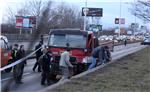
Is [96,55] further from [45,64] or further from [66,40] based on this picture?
[45,64]

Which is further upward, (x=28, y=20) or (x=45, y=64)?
(x=28, y=20)

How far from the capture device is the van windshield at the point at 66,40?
20.3 meters

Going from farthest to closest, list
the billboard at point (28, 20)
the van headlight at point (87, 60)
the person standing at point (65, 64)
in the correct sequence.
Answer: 1. the van headlight at point (87, 60)
2. the person standing at point (65, 64)
3. the billboard at point (28, 20)

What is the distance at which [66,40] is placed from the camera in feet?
67.2

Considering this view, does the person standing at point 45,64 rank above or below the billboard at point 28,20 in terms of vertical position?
below

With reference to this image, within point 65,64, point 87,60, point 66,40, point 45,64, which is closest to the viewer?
point 45,64

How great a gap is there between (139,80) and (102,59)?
815cm

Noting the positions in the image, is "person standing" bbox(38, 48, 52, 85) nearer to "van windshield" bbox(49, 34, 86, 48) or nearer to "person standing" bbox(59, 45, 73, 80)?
"person standing" bbox(59, 45, 73, 80)

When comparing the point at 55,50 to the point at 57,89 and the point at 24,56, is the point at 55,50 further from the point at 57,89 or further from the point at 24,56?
the point at 24,56

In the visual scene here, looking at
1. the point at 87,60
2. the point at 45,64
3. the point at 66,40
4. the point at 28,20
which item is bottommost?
the point at 87,60

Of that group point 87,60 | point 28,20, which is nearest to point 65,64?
point 87,60

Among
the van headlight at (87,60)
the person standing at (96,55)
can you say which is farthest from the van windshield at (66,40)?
the person standing at (96,55)

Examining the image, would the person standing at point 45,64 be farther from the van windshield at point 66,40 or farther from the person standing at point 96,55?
the person standing at point 96,55

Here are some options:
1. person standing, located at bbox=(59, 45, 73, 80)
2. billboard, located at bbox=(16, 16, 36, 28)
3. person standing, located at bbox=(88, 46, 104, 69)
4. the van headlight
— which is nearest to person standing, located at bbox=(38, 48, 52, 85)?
person standing, located at bbox=(59, 45, 73, 80)
